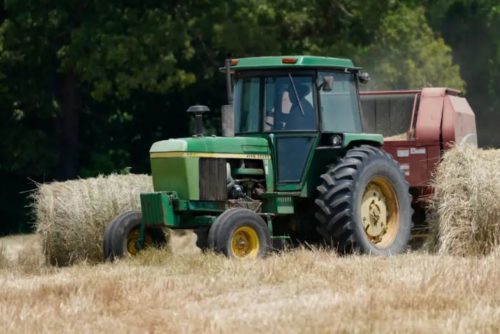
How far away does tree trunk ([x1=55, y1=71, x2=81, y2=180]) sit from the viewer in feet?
93.5

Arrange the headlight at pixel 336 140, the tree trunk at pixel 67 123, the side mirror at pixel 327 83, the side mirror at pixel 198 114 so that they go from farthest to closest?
1. the tree trunk at pixel 67 123
2. the headlight at pixel 336 140
3. the side mirror at pixel 327 83
4. the side mirror at pixel 198 114

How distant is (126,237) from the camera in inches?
582

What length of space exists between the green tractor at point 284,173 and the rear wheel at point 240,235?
24mm

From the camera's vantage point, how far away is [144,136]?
3128cm

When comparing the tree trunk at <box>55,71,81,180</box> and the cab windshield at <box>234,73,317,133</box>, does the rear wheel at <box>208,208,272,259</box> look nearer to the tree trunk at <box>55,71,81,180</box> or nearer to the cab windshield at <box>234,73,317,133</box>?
the cab windshield at <box>234,73,317,133</box>

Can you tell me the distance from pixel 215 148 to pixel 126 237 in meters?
1.41

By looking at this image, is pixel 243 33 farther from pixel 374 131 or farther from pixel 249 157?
pixel 249 157

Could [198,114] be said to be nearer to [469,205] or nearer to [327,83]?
[327,83]

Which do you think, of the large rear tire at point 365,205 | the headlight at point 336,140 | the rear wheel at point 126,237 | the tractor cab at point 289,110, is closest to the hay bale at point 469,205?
the large rear tire at point 365,205

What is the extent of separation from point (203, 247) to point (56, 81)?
50.7 feet

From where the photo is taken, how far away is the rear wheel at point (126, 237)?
575 inches

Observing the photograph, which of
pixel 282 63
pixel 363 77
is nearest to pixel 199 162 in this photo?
pixel 282 63

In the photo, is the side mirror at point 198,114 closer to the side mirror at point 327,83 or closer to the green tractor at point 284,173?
the green tractor at point 284,173

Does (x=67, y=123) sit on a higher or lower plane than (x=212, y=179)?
higher
